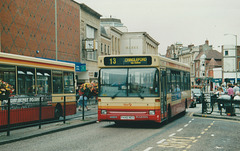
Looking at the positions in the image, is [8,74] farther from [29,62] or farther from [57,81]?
[57,81]

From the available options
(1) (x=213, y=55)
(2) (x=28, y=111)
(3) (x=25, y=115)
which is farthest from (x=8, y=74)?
(1) (x=213, y=55)

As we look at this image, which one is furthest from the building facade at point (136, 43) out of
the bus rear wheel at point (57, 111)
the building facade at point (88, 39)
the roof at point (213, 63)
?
the bus rear wheel at point (57, 111)

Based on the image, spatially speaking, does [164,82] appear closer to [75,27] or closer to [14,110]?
[14,110]

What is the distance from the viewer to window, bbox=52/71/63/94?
18.1m

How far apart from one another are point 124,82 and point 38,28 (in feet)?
64.3

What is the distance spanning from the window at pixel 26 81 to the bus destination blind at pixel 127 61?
347 cm

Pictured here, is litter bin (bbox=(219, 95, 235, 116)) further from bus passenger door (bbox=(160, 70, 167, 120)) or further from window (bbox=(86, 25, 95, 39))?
window (bbox=(86, 25, 95, 39))

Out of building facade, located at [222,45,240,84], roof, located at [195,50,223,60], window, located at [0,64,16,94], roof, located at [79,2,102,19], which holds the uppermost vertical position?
roof, located at [79,2,102,19]

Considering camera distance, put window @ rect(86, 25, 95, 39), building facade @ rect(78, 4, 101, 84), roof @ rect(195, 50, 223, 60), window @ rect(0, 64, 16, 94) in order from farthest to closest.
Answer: roof @ rect(195, 50, 223, 60) → window @ rect(86, 25, 95, 39) → building facade @ rect(78, 4, 101, 84) → window @ rect(0, 64, 16, 94)

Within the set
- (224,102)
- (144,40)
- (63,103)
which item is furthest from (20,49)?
(144,40)

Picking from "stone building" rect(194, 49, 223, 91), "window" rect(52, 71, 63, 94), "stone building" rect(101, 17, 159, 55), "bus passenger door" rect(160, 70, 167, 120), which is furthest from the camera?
"stone building" rect(194, 49, 223, 91)

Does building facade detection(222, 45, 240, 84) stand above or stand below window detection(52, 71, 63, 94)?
above

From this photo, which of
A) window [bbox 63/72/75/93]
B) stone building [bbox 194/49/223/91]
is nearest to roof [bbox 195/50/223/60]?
stone building [bbox 194/49/223/91]

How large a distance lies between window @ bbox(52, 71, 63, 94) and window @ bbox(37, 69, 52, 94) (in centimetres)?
55
